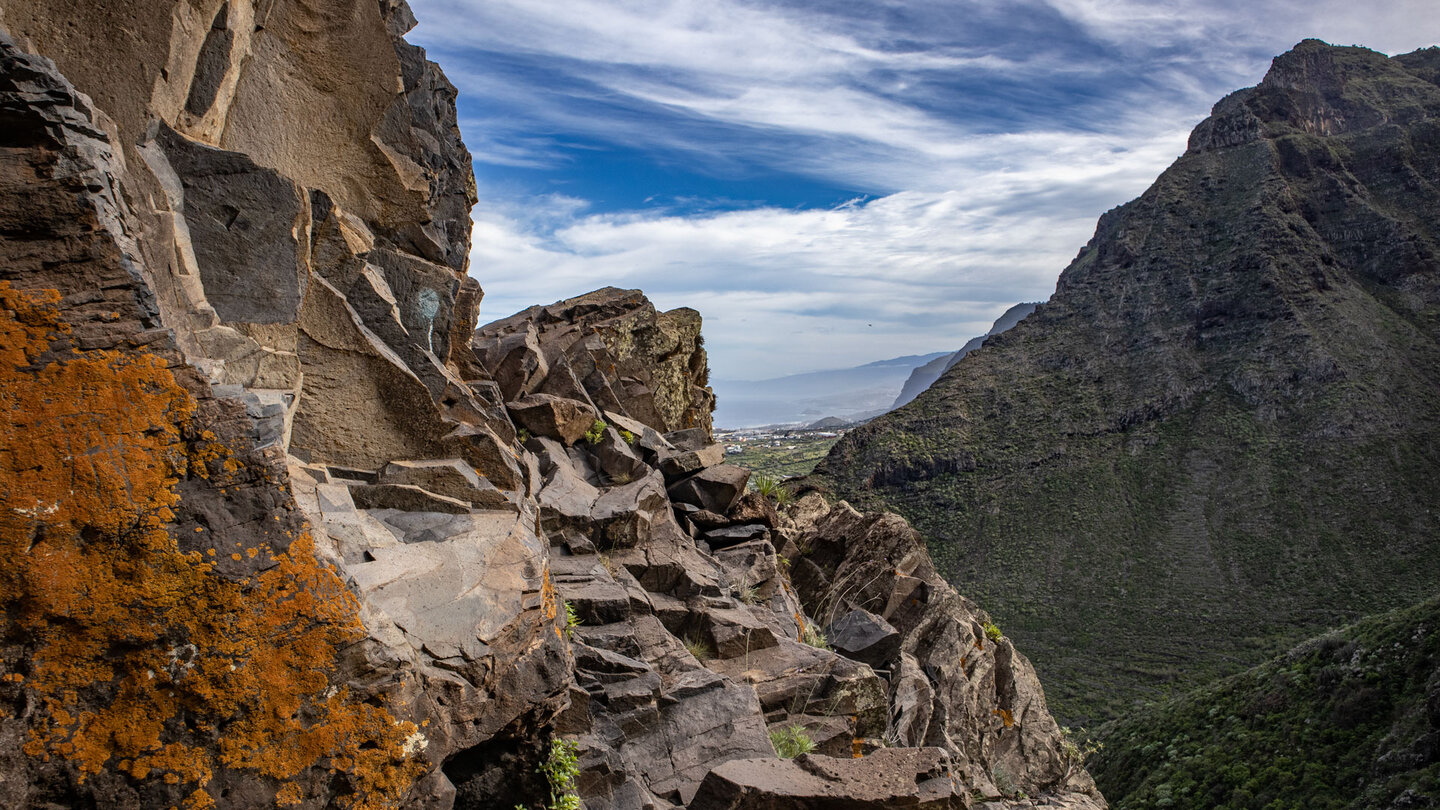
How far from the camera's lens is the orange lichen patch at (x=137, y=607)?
4.56 m

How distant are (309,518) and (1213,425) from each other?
85.8m

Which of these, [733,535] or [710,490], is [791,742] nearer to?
[733,535]

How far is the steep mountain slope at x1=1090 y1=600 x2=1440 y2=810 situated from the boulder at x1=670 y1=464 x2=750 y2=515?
23.2 m

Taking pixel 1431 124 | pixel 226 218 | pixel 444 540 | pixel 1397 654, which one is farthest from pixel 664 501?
pixel 1431 124

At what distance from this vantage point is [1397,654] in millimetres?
32125

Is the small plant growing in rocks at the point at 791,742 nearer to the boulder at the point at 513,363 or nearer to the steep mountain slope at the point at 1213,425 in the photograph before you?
the boulder at the point at 513,363

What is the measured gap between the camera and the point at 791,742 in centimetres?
974

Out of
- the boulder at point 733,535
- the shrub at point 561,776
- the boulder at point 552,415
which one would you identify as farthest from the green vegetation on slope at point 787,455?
the shrub at point 561,776

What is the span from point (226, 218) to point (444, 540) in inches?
145

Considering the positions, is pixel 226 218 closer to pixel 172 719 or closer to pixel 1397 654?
pixel 172 719

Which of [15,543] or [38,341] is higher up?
[38,341]

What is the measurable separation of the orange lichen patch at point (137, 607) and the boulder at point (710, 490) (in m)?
11.1

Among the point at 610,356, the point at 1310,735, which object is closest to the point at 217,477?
the point at 610,356

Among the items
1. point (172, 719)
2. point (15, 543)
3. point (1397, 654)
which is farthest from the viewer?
point (1397, 654)
